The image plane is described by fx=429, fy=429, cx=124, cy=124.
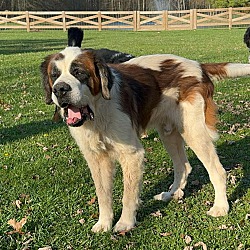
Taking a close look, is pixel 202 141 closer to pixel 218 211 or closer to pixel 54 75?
pixel 218 211

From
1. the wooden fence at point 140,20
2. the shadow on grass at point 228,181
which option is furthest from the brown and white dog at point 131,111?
the wooden fence at point 140,20

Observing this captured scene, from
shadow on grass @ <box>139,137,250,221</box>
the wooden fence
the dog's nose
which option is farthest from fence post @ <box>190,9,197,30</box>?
the dog's nose

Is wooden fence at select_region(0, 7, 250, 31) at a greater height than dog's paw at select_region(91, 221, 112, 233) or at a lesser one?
lesser

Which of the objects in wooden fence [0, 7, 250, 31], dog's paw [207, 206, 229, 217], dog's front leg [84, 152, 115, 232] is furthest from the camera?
wooden fence [0, 7, 250, 31]

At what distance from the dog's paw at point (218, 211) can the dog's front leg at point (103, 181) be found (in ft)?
3.23

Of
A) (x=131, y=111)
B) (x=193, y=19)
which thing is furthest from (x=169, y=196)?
(x=193, y=19)

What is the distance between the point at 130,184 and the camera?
12.8ft

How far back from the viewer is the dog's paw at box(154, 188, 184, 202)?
4582 millimetres

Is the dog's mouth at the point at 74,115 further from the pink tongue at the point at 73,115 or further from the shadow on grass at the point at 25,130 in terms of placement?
the shadow on grass at the point at 25,130

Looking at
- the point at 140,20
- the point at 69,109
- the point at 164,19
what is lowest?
the point at 140,20

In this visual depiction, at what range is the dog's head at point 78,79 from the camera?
3424 millimetres

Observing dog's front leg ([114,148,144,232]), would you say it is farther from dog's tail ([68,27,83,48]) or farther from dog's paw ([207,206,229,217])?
dog's tail ([68,27,83,48])

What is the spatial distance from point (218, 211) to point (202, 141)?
0.71 meters

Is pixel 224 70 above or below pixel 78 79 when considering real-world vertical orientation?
below
